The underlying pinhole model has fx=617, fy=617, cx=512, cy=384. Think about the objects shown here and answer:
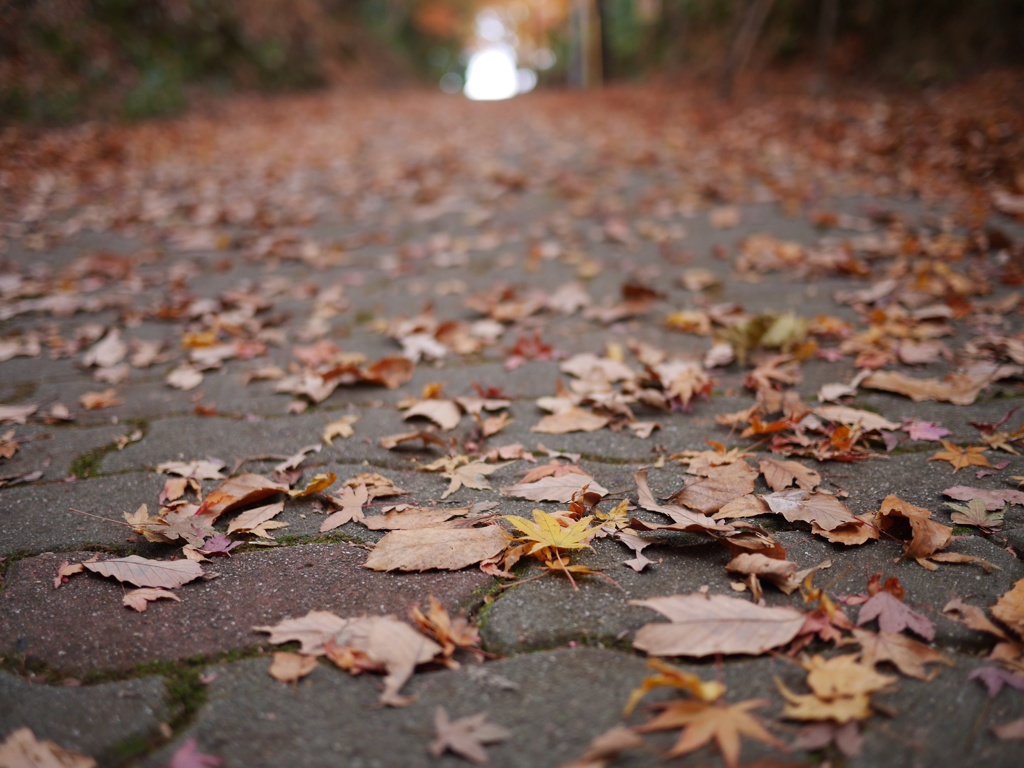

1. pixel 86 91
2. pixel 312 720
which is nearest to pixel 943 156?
pixel 312 720

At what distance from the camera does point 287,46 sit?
40.4 ft

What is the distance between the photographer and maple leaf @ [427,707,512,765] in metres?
0.90

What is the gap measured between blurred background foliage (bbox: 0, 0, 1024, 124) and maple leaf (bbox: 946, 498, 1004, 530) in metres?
5.96

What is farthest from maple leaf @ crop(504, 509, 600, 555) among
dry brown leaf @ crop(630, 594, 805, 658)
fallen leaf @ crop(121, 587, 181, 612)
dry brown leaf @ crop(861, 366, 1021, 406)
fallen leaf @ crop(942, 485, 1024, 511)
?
dry brown leaf @ crop(861, 366, 1021, 406)

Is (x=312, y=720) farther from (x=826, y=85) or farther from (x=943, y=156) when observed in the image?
(x=826, y=85)

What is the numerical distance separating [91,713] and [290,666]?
303 millimetres

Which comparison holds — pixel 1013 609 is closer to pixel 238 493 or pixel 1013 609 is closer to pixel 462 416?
pixel 462 416

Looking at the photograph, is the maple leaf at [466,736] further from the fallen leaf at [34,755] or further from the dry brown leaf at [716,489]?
the dry brown leaf at [716,489]

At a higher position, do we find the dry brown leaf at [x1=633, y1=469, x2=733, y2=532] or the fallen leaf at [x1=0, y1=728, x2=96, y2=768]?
the dry brown leaf at [x1=633, y1=469, x2=733, y2=532]

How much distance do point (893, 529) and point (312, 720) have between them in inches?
47.3

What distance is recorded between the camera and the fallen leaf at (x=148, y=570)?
127 cm

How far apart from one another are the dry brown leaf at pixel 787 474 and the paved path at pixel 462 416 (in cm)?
3

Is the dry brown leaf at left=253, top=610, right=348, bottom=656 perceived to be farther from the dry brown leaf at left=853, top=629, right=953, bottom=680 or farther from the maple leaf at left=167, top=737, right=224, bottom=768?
the dry brown leaf at left=853, top=629, right=953, bottom=680

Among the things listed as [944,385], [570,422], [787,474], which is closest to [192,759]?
[570,422]
